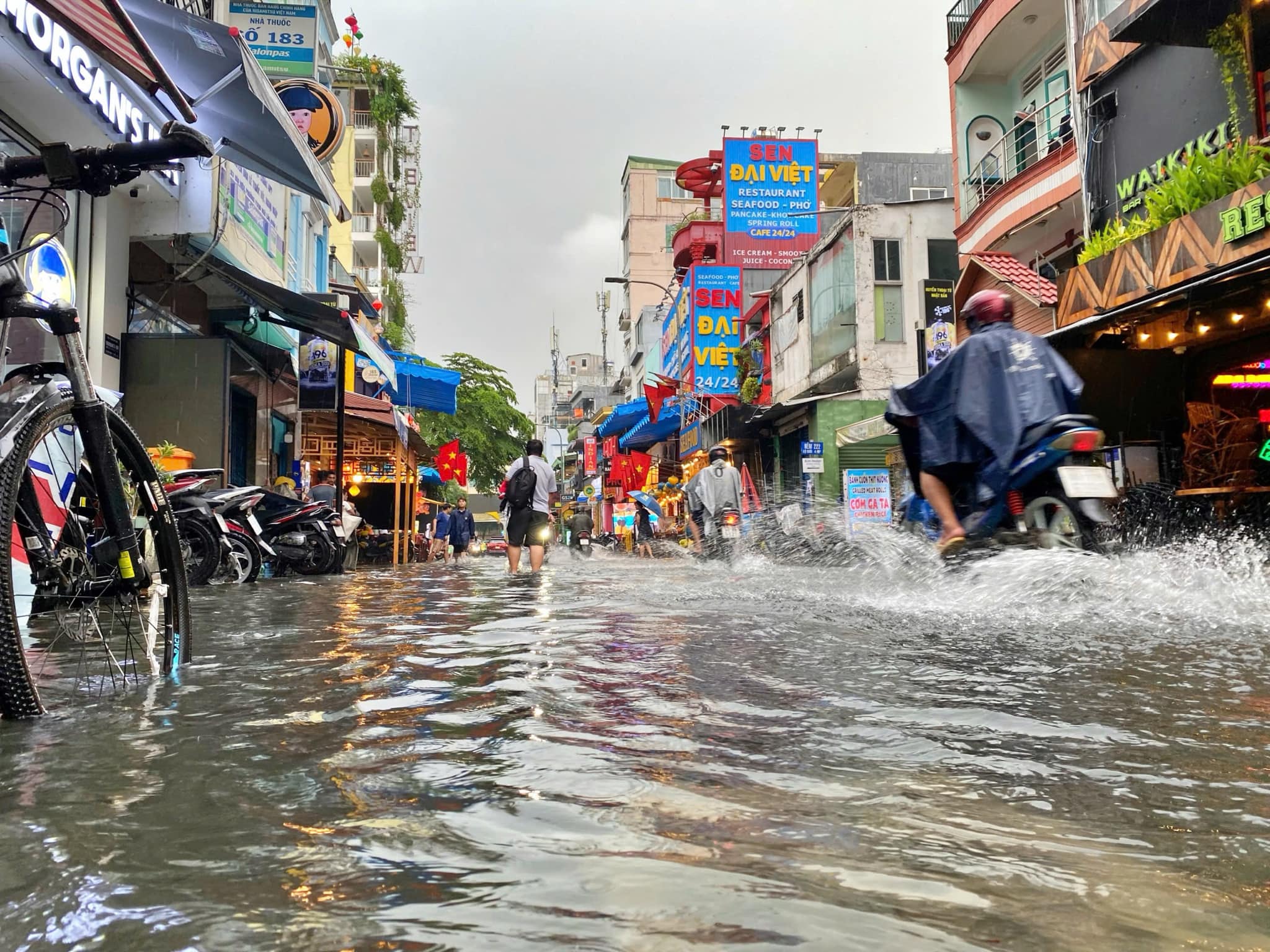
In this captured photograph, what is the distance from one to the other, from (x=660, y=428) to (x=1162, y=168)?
74.7 ft

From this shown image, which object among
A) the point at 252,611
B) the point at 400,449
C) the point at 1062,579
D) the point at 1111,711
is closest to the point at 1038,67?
the point at 400,449

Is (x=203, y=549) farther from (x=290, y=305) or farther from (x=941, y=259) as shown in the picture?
(x=941, y=259)

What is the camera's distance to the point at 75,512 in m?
2.91

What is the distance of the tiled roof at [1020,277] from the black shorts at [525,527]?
6.69m

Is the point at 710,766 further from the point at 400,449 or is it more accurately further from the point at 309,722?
the point at 400,449

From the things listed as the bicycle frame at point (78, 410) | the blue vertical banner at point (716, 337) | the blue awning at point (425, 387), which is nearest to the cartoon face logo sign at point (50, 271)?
the bicycle frame at point (78, 410)

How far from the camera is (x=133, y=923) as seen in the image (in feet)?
3.76

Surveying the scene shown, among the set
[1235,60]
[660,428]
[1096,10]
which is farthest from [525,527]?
[660,428]

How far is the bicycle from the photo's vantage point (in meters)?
2.56

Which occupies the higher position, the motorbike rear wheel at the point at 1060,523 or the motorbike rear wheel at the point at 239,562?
the motorbike rear wheel at the point at 1060,523

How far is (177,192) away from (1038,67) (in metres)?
14.5

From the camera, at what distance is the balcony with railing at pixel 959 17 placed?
730 inches

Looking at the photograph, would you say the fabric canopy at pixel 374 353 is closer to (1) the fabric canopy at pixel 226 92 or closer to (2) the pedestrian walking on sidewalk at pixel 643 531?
(1) the fabric canopy at pixel 226 92

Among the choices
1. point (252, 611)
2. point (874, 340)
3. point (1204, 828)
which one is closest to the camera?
point (1204, 828)
